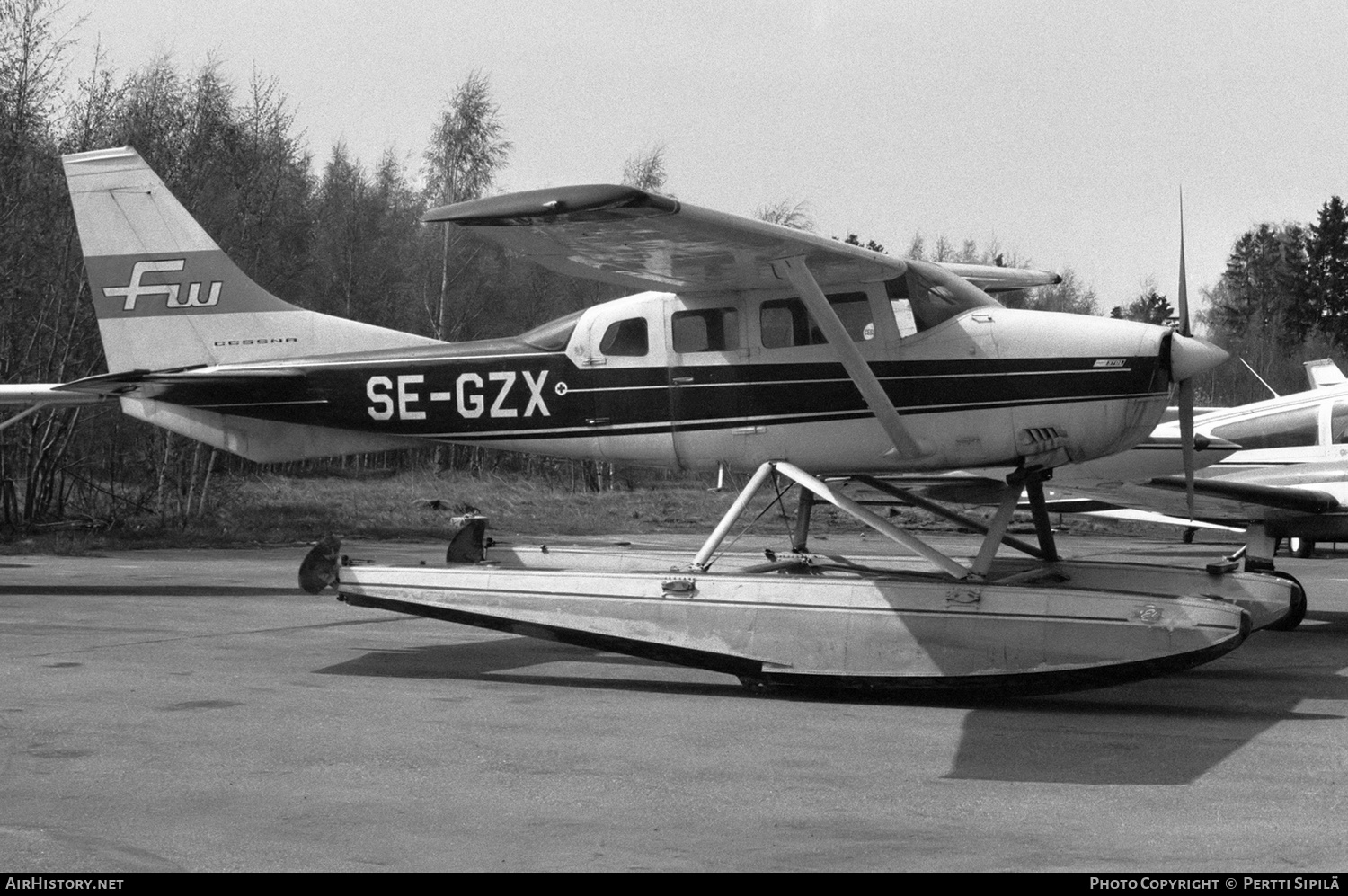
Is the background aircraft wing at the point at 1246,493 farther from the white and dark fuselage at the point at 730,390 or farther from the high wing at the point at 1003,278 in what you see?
the white and dark fuselage at the point at 730,390

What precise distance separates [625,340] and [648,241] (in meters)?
1.72

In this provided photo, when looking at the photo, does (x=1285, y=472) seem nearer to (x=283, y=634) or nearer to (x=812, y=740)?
(x=812, y=740)

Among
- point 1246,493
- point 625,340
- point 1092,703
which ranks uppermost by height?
point 625,340

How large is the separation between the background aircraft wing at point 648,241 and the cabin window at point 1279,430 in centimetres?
733

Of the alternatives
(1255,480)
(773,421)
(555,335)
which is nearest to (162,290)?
(555,335)

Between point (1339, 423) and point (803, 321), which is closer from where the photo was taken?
point (803, 321)

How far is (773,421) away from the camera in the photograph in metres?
9.65

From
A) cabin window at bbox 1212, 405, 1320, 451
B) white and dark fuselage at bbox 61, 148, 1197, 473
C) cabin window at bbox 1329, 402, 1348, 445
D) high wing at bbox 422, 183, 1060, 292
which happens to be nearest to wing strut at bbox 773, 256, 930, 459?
white and dark fuselage at bbox 61, 148, 1197, 473

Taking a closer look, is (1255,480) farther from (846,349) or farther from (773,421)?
(846,349)

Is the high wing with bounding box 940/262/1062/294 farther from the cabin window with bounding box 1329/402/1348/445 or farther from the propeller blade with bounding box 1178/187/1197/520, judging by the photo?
the cabin window with bounding box 1329/402/1348/445

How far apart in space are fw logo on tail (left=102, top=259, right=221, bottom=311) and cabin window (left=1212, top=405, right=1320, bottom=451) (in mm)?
10955

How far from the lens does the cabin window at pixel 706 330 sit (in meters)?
9.75

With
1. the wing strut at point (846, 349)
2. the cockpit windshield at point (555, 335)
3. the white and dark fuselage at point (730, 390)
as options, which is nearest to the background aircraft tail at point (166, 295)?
the white and dark fuselage at point (730, 390)

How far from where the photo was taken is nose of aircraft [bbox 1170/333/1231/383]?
8.80 meters
